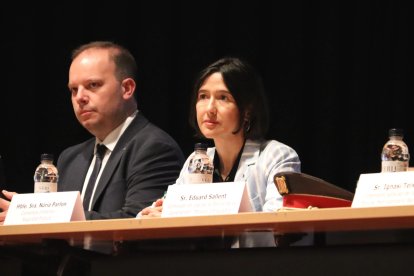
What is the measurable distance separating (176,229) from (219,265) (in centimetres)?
35

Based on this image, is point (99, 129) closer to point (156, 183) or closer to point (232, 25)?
point (156, 183)

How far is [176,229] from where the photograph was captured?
7.50 feet

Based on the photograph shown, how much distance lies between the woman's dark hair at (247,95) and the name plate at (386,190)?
96 centimetres

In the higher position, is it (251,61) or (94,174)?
(251,61)

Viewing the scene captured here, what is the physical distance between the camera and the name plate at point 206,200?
224 cm

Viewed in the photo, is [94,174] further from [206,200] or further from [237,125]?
[206,200]

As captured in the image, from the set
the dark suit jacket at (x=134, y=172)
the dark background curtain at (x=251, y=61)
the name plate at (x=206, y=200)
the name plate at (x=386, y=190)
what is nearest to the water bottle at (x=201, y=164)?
the name plate at (x=206, y=200)

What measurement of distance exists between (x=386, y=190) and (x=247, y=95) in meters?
1.04

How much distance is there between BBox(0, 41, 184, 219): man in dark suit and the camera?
3186 millimetres

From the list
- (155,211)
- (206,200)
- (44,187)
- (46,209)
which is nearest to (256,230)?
(206,200)

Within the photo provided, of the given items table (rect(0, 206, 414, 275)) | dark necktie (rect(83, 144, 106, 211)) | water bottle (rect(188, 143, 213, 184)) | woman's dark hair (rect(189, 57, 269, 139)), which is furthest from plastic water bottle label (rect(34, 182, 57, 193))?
woman's dark hair (rect(189, 57, 269, 139))

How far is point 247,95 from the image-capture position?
304 cm

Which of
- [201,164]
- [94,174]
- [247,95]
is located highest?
[247,95]

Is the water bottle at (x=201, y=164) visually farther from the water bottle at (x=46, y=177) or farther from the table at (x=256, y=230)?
the water bottle at (x=46, y=177)
